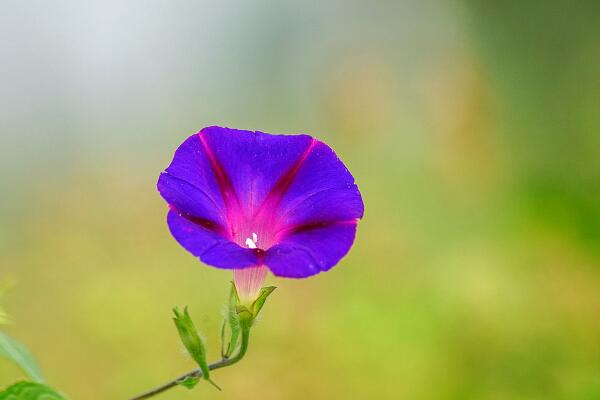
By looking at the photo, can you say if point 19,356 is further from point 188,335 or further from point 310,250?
point 310,250

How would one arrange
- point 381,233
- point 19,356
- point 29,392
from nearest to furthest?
point 29,392 → point 19,356 → point 381,233

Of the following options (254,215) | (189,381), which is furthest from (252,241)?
(189,381)

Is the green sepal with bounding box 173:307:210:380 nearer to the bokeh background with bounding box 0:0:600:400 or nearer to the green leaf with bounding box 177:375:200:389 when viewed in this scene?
the green leaf with bounding box 177:375:200:389

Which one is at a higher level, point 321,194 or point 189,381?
point 321,194

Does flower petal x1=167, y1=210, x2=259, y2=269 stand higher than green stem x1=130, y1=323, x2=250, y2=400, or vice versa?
flower petal x1=167, y1=210, x2=259, y2=269

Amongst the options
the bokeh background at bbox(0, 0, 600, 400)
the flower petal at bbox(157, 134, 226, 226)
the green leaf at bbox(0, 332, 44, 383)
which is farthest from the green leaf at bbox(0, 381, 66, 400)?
the bokeh background at bbox(0, 0, 600, 400)

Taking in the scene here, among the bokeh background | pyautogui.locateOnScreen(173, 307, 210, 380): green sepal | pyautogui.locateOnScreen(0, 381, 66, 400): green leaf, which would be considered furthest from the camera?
the bokeh background

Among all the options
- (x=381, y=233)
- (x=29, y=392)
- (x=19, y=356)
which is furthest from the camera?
(x=381, y=233)
